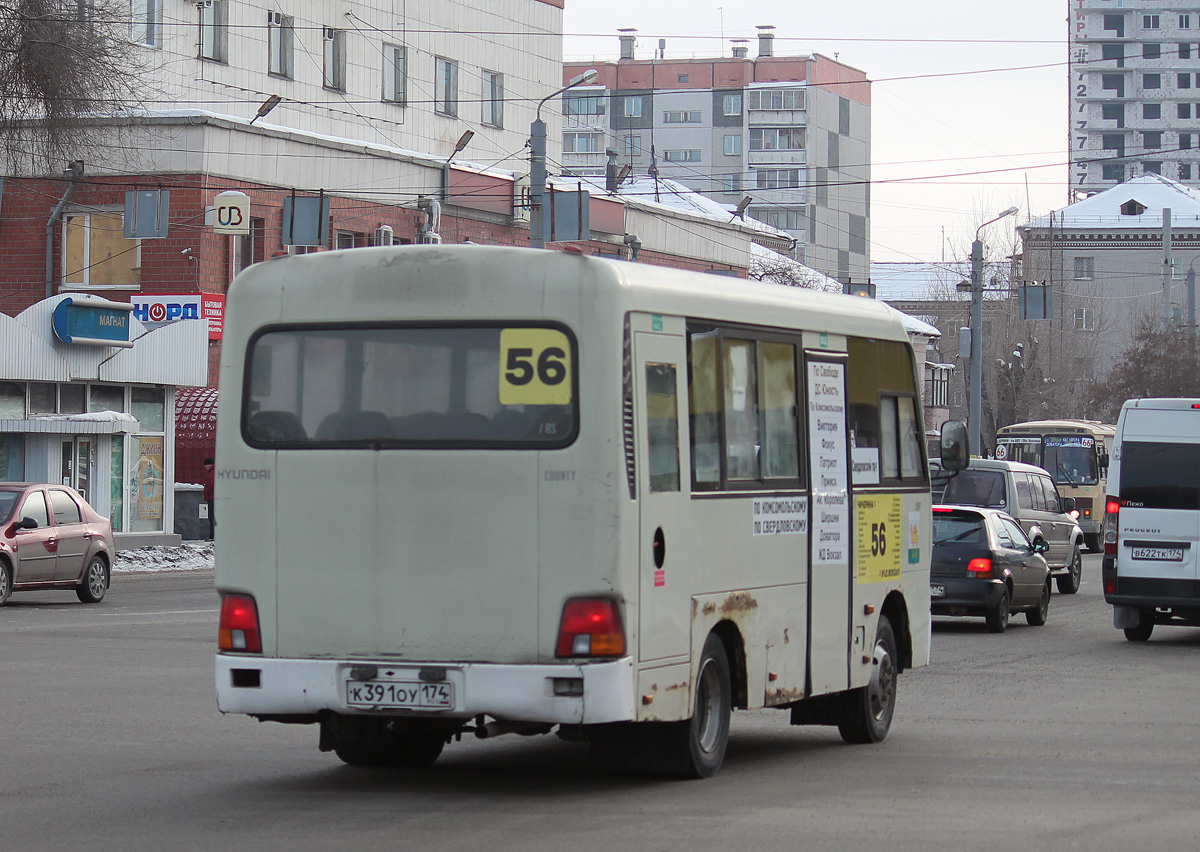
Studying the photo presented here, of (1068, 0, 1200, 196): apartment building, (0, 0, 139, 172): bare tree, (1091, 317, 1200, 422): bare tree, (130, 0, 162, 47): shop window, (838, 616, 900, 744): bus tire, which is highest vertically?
(1068, 0, 1200, 196): apartment building

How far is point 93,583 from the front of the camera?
2512 cm

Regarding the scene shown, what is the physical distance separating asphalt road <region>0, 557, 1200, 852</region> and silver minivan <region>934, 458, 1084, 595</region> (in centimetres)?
1344

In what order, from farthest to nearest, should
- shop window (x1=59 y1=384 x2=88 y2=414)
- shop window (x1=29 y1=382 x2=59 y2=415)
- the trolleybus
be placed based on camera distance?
the trolleybus, shop window (x1=59 y1=384 x2=88 y2=414), shop window (x1=29 y1=382 x2=59 y2=415)

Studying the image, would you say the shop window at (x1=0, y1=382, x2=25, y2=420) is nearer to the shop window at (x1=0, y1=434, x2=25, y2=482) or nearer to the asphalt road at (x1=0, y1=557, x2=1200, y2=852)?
the shop window at (x1=0, y1=434, x2=25, y2=482)

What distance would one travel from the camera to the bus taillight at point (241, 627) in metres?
9.10

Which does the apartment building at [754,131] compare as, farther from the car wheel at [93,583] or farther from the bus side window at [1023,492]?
the car wheel at [93,583]

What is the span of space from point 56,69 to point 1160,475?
15.9 m

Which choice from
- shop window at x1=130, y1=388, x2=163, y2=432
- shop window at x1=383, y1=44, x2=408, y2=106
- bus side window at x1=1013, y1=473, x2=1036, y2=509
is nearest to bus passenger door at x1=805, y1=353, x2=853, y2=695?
bus side window at x1=1013, y1=473, x2=1036, y2=509

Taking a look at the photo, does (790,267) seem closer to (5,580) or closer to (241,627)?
(5,580)

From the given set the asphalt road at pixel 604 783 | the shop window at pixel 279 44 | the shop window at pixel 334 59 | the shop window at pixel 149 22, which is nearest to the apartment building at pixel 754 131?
the shop window at pixel 334 59

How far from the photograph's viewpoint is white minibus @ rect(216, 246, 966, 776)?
28.5 feet

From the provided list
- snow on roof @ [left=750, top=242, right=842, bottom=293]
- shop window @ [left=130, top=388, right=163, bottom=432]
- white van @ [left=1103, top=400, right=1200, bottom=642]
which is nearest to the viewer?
white van @ [left=1103, top=400, right=1200, bottom=642]

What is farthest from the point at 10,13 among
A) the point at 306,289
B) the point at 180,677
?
the point at 306,289

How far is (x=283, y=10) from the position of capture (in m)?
52.1
